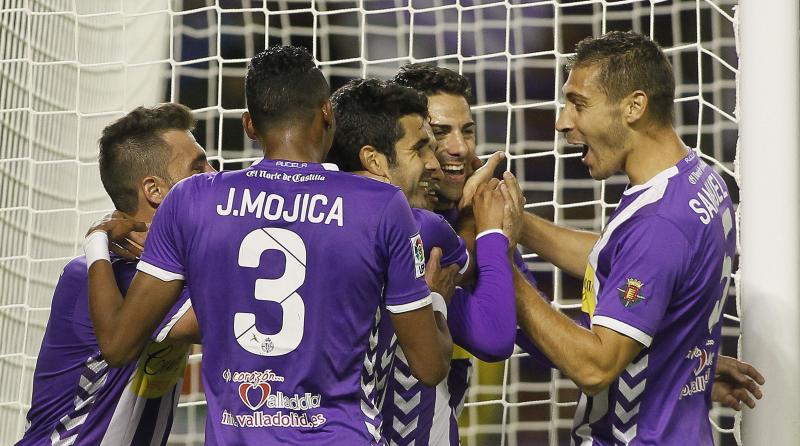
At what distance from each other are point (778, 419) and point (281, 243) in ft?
5.66

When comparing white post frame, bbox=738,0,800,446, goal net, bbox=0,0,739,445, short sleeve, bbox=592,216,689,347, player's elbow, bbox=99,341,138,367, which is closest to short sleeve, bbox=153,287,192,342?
player's elbow, bbox=99,341,138,367

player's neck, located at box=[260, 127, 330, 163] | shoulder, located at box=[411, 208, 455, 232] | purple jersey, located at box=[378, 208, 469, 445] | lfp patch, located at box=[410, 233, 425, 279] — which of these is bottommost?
purple jersey, located at box=[378, 208, 469, 445]

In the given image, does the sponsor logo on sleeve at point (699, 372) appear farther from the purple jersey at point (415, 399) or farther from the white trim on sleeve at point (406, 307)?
the white trim on sleeve at point (406, 307)

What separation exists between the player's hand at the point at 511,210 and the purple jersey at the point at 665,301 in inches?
9.2

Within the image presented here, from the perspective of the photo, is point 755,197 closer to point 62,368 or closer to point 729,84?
point 729,84

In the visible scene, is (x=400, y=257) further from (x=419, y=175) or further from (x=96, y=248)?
(x=96, y=248)

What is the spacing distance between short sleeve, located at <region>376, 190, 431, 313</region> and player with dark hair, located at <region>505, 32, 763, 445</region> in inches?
20.6

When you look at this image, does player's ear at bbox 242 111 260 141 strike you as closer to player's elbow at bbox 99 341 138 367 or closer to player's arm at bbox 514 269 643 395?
player's elbow at bbox 99 341 138 367

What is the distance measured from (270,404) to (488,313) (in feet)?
2.17

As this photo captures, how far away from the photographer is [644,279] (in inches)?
108

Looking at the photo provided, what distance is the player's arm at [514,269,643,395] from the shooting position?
2.77m

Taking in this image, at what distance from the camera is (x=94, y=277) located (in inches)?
114

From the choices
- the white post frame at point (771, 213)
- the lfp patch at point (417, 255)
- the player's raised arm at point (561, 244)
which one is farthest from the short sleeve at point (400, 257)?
the white post frame at point (771, 213)

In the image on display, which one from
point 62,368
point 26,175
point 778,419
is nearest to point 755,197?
point 778,419
